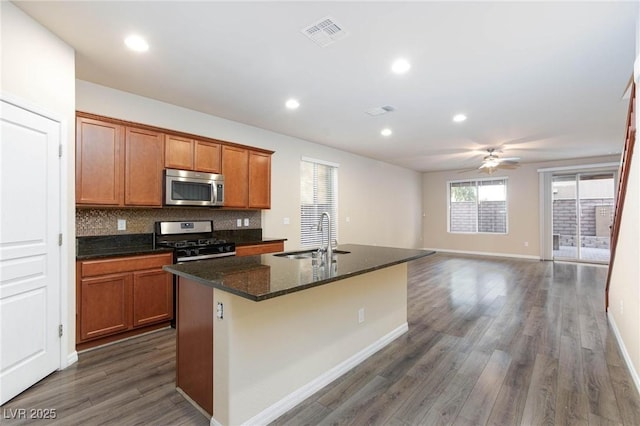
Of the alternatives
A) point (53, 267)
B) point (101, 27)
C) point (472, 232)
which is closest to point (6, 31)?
point (101, 27)

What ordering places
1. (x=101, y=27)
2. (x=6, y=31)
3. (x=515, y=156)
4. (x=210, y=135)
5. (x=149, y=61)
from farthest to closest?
(x=515, y=156) → (x=210, y=135) → (x=149, y=61) → (x=101, y=27) → (x=6, y=31)

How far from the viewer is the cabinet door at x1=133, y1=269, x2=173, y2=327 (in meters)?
3.15

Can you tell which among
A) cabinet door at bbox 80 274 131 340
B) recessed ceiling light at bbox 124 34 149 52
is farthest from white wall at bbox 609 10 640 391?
cabinet door at bbox 80 274 131 340

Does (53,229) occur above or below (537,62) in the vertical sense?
below

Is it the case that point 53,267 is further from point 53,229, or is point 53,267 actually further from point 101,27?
point 101,27

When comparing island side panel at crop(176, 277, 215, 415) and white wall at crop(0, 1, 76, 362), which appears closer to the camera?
island side panel at crop(176, 277, 215, 415)

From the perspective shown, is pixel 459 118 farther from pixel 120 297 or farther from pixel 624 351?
pixel 120 297

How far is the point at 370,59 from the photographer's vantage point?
279 centimetres

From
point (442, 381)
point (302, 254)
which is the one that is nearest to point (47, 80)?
point (302, 254)

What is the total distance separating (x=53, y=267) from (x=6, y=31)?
5.62 ft

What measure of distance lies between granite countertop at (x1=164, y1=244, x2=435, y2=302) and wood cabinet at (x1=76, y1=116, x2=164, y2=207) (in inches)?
63.8

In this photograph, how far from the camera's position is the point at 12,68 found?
2.14 m

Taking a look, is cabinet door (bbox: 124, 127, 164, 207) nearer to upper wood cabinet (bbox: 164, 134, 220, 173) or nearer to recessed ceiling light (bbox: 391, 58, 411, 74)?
upper wood cabinet (bbox: 164, 134, 220, 173)

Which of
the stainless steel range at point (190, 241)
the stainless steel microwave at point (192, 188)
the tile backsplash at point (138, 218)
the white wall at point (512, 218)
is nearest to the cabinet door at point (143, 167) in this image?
the stainless steel microwave at point (192, 188)
